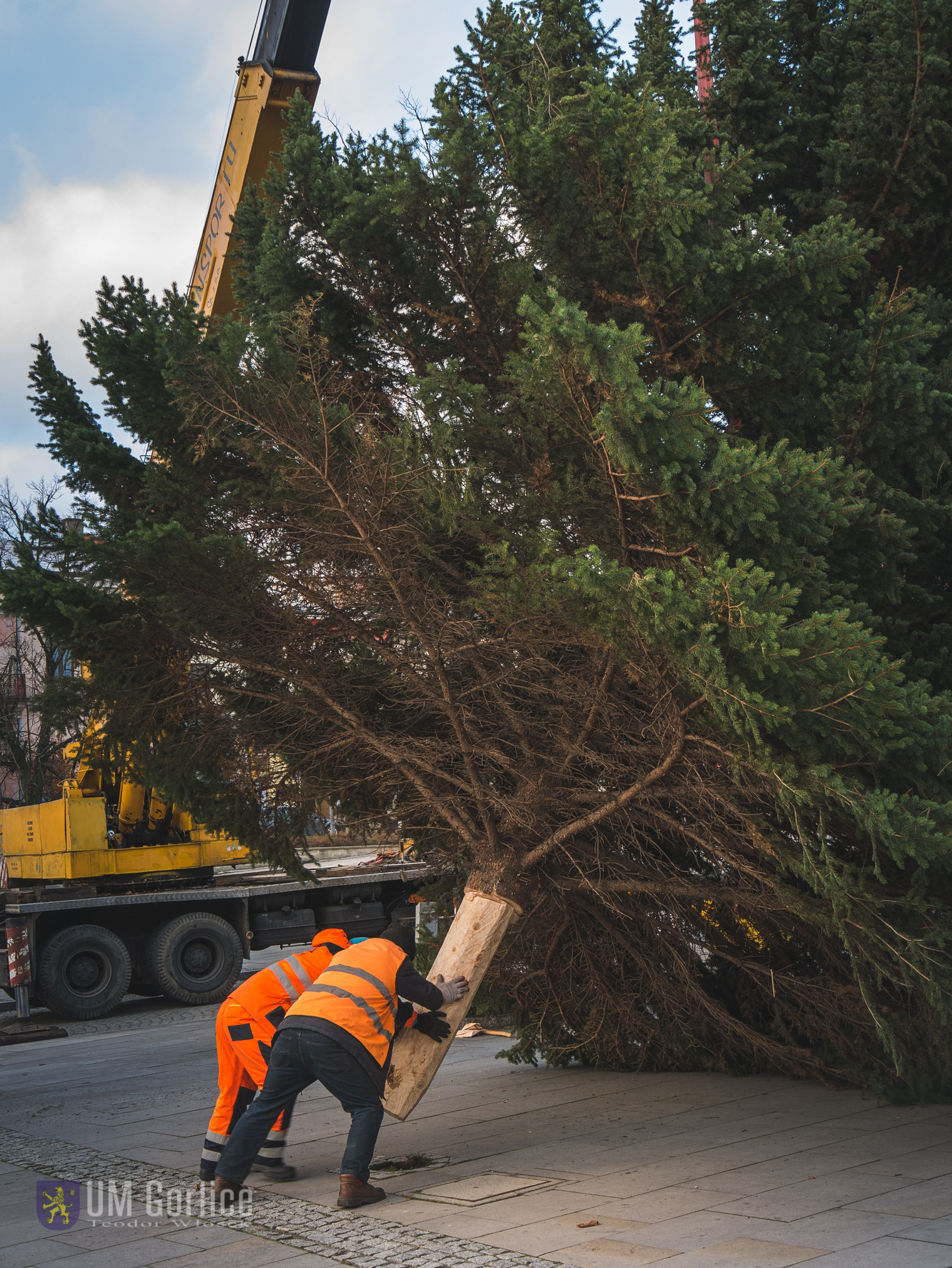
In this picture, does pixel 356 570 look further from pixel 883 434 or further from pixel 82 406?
pixel 883 434

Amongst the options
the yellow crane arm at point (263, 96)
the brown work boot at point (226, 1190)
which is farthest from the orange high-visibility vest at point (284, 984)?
the yellow crane arm at point (263, 96)

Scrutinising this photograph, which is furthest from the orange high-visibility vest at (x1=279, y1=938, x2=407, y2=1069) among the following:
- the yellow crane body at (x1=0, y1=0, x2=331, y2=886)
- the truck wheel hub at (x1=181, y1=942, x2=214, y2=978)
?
the truck wheel hub at (x1=181, y1=942, x2=214, y2=978)

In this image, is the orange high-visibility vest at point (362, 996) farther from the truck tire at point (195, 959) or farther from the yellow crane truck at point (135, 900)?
the truck tire at point (195, 959)

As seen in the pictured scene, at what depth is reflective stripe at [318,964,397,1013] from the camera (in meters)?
5.11

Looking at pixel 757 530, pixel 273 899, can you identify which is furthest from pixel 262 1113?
pixel 273 899

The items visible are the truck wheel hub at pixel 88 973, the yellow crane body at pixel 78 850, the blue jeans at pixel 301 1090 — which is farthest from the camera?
the yellow crane body at pixel 78 850

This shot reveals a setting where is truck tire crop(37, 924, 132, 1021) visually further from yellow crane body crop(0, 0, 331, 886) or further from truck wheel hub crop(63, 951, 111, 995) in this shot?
yellow crane body crop(0, 0, 331, 886)

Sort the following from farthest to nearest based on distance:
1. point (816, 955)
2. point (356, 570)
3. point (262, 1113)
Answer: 1. point (816, 955)
2. point (356, 570)
3. point (262, 1113)

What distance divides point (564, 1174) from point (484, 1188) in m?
0.45

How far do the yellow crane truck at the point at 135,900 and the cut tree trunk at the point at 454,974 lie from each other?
6224 millimetres

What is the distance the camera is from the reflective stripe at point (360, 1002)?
503 centimetres

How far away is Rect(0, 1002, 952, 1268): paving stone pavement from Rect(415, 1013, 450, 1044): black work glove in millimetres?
694

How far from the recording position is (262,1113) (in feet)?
16.5

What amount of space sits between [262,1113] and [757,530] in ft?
11.3
